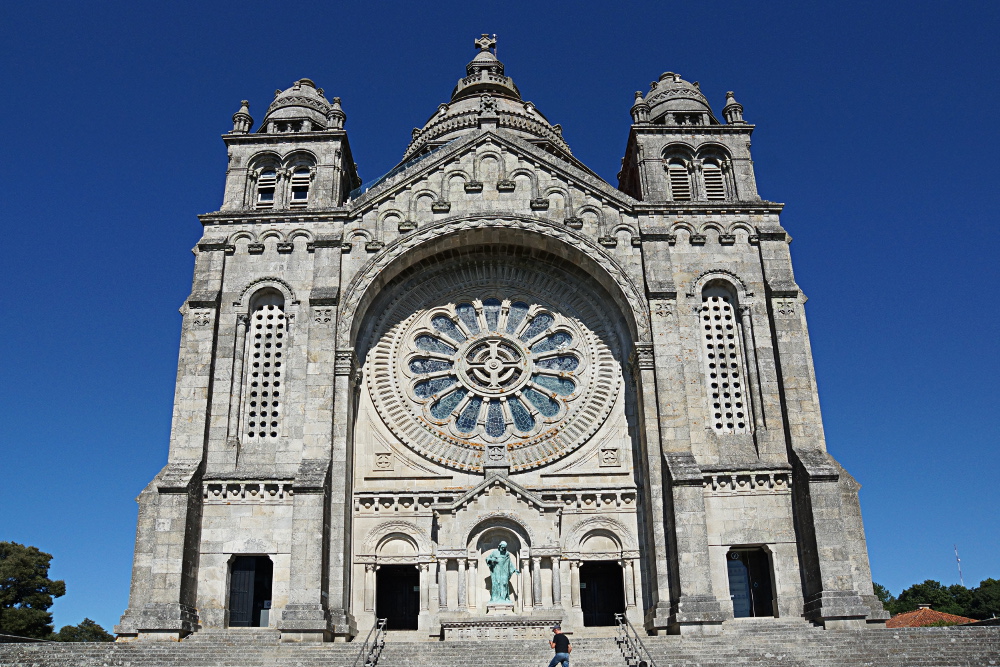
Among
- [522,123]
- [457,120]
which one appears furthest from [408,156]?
[522,123]

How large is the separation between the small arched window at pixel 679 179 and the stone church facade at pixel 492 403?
11cm

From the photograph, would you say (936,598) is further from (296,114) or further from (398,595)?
(296,114)

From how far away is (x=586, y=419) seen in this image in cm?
2753

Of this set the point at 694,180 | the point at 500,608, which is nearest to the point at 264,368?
the point at 500,608

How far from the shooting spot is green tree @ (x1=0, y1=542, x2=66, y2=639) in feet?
127

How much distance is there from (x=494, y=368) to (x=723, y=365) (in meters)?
7.11

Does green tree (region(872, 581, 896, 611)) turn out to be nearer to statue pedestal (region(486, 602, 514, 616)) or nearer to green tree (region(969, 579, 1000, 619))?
green tree (region(969, 579, 1000, 619))

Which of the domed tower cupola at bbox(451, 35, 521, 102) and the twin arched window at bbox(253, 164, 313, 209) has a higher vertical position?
the domed tower cupola at bbox(451, 35, 521, 102)

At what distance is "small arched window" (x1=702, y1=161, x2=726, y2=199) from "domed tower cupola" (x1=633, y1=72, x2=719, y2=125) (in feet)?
5.87

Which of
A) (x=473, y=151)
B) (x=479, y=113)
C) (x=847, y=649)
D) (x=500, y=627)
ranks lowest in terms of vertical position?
(x=847, y=649)

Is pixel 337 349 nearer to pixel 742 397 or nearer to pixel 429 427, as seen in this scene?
pixel 429 427

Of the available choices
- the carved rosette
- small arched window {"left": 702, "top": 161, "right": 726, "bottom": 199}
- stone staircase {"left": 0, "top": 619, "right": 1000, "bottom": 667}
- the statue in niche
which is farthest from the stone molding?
small arched window {"left": 702, "top": 161, "right": 726, "bottom": 199}

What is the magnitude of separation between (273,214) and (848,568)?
19.6 meters

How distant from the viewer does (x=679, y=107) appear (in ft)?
101
